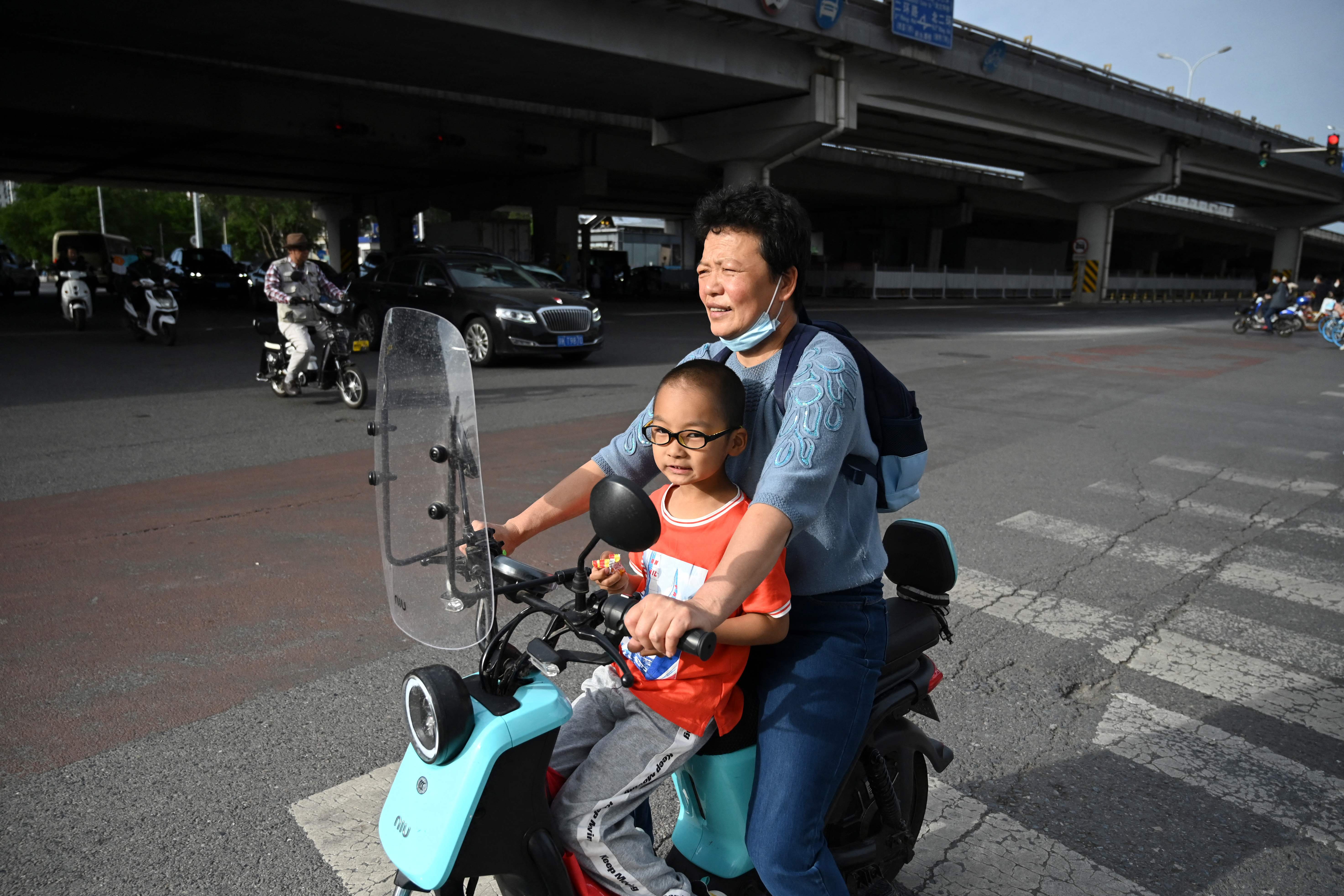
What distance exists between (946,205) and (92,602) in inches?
2051

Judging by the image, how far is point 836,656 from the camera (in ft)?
6.27

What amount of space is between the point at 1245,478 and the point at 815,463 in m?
7.45

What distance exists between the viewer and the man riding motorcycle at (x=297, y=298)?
1029 centimetres

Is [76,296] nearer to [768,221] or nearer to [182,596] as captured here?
[182,596]

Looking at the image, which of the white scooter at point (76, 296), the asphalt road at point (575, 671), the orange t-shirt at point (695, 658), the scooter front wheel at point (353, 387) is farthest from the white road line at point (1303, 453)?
the white scooter at point (76, 296)

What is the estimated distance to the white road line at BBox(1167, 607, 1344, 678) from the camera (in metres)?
4.11

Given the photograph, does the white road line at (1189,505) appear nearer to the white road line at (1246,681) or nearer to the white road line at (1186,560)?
the white road line at (1186,560)

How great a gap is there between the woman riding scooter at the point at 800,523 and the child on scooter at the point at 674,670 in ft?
0.35

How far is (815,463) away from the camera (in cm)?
175

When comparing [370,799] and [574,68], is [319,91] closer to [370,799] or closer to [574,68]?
[574,68]

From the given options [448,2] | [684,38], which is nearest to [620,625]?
[448,2]

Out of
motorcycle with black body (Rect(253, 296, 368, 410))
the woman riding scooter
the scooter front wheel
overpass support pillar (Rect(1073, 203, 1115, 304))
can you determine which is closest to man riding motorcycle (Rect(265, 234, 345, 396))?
motorcycle with black body (Rect(253, 296, 368, 410))

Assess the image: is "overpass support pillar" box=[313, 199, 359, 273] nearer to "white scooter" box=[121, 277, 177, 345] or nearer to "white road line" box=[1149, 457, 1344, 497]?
"white scooter" box=[121, 277, 177, 345]

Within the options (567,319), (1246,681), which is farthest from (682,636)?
(567,319)
